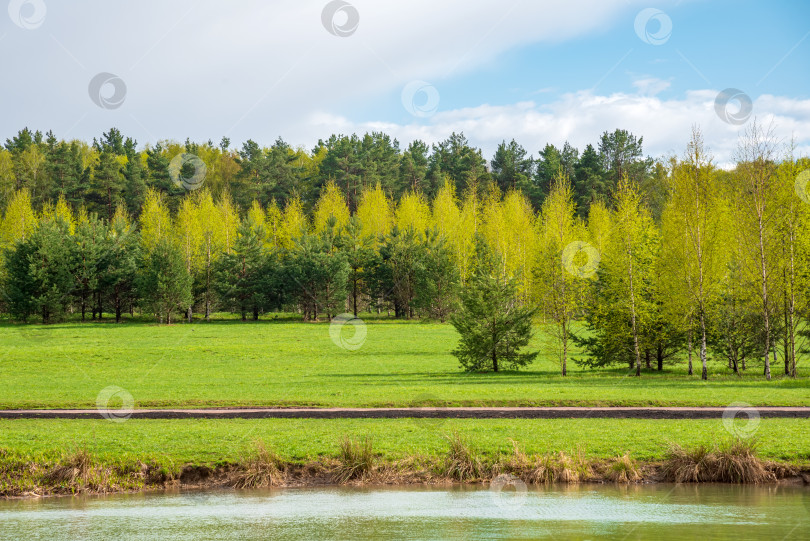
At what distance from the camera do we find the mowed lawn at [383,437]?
2034cm

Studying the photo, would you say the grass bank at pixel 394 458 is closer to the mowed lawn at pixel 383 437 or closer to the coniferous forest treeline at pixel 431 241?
the mowed lawn at pixel 383 437

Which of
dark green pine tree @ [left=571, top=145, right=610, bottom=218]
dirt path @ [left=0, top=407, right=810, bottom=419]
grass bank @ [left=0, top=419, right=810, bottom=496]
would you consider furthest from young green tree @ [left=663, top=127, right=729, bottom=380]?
dark green pine tree @ [left=571, top=145, right=610, bottom=218]

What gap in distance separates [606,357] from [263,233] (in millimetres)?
49884

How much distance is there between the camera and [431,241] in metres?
79.9

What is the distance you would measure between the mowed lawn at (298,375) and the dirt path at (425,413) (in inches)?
56.0

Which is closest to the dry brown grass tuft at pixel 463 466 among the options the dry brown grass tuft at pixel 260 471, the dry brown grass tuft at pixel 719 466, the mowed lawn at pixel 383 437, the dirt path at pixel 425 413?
the mowed lawn at pixel 383 437

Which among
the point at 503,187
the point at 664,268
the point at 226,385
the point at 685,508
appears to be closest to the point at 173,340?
the point at 226,385

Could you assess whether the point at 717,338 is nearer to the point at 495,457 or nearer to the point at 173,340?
the point at 495,457

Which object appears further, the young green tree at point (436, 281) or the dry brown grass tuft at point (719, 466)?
the young green tree at point (436, 281)

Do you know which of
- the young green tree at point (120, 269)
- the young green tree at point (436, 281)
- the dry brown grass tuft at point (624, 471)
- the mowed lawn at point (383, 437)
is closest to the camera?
the dry brown grass tuft at point (624, 471)

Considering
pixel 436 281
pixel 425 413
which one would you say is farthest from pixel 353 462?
pixel 436 281

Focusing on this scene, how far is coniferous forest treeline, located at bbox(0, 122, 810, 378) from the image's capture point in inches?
1549

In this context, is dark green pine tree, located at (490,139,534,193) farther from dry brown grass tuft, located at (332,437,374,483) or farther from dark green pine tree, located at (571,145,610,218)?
dry brown grass tuft, located at (332,437,374,483)

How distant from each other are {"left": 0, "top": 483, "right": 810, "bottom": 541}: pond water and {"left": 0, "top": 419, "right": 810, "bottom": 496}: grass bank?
0.62 meters
